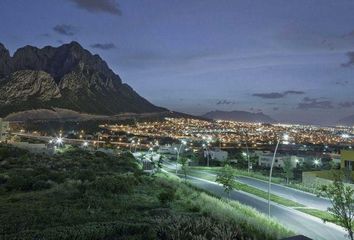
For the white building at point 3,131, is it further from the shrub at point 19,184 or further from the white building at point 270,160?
the shrub at point 19,184

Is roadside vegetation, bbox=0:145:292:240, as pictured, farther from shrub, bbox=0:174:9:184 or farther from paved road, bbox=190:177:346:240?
paved road, bbox=190:177:346:240

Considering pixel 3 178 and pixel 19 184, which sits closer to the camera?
pixel 19 184

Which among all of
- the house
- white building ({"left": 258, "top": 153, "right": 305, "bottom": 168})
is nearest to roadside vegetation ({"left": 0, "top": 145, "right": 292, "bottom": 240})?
the house

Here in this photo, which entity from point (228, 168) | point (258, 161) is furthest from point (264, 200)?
point (258, 161)

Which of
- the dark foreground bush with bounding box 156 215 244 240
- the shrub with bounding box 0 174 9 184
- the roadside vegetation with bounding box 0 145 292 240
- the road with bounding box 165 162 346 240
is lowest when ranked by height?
the road with bounding box 165 162 346 240

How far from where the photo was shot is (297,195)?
2013 inches

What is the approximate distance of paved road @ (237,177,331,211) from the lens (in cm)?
4408

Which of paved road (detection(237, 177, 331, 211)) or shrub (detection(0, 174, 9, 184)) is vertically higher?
shrub (detection(0, 174, 9, 184))

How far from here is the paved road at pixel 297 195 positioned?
44075 millimetres

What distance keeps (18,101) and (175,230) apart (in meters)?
161

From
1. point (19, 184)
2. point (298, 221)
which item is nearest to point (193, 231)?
point (19, 184)

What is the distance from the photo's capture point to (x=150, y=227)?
16.3 m

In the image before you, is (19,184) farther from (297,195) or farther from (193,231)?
(297,195)

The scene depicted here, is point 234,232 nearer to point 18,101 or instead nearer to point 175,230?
point 175,230
